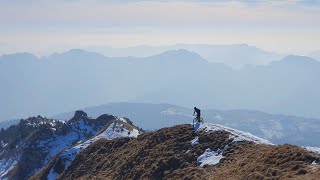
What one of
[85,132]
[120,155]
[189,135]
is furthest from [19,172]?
[189,135]

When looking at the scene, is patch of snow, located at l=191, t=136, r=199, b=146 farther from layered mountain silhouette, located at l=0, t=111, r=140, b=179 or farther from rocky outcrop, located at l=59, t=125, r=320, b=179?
layered mountain silhouette, located at l=0, t=111, r=140, b=179

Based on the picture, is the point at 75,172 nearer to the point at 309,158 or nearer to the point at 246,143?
the point at 246,143

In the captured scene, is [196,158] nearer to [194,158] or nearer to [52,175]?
[194,158]

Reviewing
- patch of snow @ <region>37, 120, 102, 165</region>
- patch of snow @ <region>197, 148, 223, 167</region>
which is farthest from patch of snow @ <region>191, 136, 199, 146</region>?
patch of snow @ <region>37, 120, 102, 165</region>

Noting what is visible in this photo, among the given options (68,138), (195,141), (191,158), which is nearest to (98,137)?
(68,138)

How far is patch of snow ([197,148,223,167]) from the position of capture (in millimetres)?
47438

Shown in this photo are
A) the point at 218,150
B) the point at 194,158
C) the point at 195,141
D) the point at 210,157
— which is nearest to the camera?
the point at 210,157

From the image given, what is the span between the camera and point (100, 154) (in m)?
74.9

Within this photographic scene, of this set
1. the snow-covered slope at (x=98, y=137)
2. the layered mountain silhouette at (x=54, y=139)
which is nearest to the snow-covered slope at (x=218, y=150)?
the snow-covered slope at (x=98, y=137)

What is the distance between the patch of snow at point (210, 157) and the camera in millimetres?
47438

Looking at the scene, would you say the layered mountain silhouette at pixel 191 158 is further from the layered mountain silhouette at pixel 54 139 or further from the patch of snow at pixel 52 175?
the layered mountain silhouette at pixel 54 139

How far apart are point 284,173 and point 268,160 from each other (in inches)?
173

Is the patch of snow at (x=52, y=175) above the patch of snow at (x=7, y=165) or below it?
above

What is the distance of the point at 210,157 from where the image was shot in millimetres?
49156
